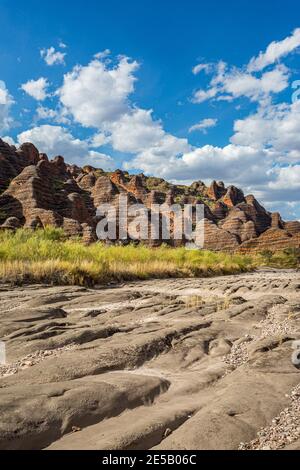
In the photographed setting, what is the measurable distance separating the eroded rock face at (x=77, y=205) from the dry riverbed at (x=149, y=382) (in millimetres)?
33361

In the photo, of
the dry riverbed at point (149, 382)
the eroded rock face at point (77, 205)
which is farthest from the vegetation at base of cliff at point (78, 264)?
the eroded rock face at point (77, 205)

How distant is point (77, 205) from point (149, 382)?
55.4m

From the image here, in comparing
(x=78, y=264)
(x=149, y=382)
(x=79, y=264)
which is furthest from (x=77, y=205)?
(x=149, y=382)

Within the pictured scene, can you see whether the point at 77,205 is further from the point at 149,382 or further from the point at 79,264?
the point at 149,382

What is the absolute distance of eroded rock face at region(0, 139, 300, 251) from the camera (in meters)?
48.2

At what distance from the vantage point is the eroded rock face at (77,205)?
4816 centimetres

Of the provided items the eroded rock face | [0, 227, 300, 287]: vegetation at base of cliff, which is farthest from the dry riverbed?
the eroded rock face

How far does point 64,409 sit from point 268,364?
2.34 meters

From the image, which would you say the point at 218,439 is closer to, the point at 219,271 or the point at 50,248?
the point at 50,248

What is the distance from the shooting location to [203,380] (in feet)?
13.3

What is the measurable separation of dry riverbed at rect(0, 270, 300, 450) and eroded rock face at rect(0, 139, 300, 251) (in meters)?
33.4

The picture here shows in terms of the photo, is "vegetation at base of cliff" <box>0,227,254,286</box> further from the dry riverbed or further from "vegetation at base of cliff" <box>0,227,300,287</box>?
the dry riverbed

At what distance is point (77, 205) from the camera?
57.9 m
